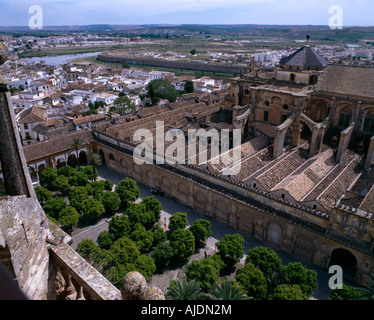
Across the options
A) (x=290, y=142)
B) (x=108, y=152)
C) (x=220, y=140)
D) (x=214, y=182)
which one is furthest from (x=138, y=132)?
(x=290, y=142)

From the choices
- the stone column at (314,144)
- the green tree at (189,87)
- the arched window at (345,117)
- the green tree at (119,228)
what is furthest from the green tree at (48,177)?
the green tree at (189,87)

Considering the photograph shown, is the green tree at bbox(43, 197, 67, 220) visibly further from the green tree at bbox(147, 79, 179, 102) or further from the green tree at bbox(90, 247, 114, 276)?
the green tree at bbox(147, 79, 179, 102)

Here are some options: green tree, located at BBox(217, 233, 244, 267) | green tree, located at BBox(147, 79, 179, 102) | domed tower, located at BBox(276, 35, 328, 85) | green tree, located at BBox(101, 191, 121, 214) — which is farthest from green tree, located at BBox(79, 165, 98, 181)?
green tree, located at BBox(147, 79, 179, 102)

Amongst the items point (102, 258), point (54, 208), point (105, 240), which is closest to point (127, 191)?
point (54, 208)

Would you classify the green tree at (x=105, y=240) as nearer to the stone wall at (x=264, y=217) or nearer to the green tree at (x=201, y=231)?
the green tree at (x=201, y=231)

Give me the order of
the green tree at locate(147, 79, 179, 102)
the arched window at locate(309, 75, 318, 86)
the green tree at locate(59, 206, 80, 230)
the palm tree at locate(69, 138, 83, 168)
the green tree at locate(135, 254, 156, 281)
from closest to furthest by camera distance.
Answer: the green tree at locate(135, 254, 156, 281), the green tree at locate(59, 206, 80, 230), the arched window at locate(309, 75, 318, 86), the palm tree at locate(69, 138, 83, 168), the green tree at locate(147, 79, 179, 102)
